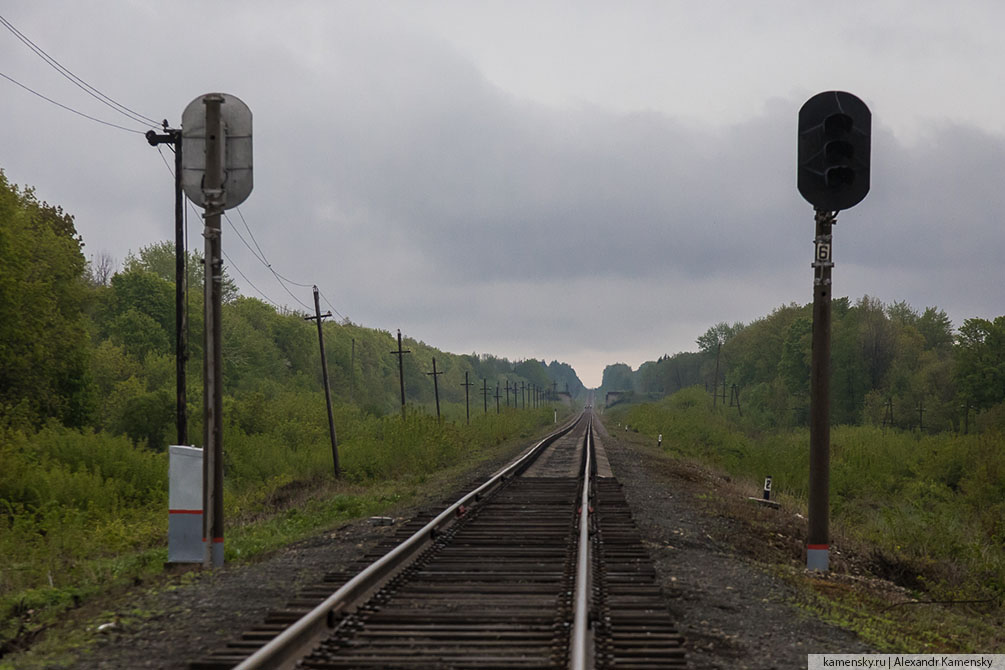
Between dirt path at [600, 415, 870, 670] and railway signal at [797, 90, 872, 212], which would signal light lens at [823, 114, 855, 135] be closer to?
railway signal at [797, 90, 872, 212]

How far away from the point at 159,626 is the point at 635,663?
3600 millimetres

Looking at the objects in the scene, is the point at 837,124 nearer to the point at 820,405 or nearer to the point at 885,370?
the point at 820,405

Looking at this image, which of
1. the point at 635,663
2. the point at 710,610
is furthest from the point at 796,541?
the point at 635,663

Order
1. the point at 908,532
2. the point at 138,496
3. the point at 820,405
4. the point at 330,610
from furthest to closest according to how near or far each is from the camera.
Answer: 1. the point at 138,496
2. the point at 908,532
3. the point at 820,405
4. the point at 330,610

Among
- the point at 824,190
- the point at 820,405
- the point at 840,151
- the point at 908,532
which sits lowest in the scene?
the point at 908,532

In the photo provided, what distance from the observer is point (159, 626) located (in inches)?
247

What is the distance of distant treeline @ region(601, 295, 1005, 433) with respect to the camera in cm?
5844

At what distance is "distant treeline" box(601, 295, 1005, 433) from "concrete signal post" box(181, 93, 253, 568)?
52.3m

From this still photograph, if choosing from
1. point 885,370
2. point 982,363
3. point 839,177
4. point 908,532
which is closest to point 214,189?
point 839,177

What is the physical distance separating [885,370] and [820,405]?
252ft

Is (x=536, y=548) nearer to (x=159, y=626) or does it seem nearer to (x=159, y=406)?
(x=159, y=626)

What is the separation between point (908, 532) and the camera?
1497 centimetres

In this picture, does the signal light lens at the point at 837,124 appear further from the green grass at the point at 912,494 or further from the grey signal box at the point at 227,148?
the grey signal box at the point at 227,148

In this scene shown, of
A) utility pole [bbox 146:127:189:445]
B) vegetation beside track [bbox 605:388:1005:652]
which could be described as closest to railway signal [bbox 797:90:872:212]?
vegetation beside track [bbox 605:388:1005:652]
